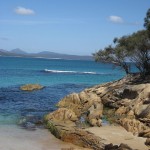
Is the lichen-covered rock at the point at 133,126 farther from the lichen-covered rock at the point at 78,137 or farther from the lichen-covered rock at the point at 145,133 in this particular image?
the lichen-covered rock at the point at 78,137

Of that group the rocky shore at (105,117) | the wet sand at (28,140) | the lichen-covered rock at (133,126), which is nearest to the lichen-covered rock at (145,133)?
the rocky shore at (105,117)

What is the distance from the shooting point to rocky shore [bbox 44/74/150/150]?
28.0 m

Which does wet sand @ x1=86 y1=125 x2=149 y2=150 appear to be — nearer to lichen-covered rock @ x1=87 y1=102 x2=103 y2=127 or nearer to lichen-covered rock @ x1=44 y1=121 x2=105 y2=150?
lichen-covered rock @ x1=44 y1=121 x2=105 y2=150

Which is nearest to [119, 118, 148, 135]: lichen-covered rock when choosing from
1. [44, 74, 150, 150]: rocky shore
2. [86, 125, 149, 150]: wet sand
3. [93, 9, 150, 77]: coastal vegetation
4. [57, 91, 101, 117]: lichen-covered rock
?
[44, 74, 150, 150]: rocky shore

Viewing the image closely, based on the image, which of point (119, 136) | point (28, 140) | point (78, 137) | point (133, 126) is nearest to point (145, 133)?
point (119, 136)

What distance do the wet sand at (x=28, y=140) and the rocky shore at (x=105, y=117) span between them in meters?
0.76

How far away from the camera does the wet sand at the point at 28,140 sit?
90.1ft

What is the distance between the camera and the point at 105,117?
38.8m

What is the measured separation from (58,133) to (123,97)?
598 inches

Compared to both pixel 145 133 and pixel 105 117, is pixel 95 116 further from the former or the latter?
pixel 145 133

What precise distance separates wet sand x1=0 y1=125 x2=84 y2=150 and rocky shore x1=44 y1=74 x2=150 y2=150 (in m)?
0.76

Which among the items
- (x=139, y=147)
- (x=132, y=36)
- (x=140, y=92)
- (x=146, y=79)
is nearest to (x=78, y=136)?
(x=139, y=147)

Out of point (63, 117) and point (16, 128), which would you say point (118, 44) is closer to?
point (63, 117)

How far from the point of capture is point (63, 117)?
36219 mm
